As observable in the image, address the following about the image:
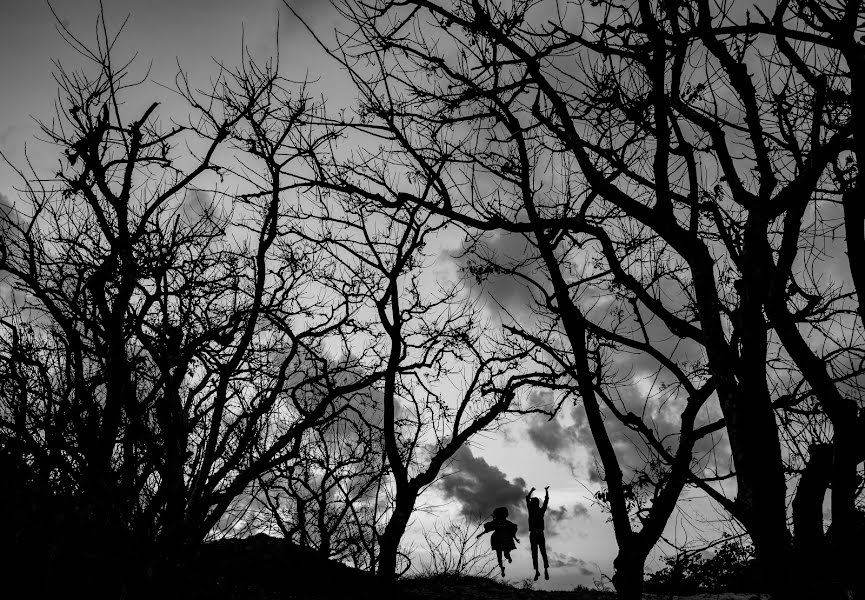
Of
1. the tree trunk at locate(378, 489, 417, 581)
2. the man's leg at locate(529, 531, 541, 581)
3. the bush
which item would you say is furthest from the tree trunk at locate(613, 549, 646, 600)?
the man's leg at locate(529, 531, 541, 581)

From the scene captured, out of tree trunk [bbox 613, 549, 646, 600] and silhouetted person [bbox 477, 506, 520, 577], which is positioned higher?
silhouetted person [bbox 477, 506, 520, 577]

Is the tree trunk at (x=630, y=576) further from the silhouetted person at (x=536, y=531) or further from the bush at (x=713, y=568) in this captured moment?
the silhouetted person at (x=536, y=531)

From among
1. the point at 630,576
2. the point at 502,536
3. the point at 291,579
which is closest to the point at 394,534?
the point at 502,536

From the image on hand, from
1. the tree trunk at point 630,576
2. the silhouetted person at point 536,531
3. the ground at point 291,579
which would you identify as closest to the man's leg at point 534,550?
the silhouetted person at point 536,531

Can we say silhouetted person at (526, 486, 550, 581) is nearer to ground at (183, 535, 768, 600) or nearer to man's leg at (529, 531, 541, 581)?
man's leg at (529, 531, 541, 581)

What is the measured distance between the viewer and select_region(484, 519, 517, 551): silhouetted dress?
12.2 metres

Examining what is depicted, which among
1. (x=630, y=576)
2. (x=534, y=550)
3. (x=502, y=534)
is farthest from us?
(x=502, y=534)

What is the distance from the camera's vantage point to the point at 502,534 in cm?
1227

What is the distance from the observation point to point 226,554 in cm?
1259

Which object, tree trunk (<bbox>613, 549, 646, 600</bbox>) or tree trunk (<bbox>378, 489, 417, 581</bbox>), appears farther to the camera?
tree trunk (<bbox>378, 489, 417, 581</bbox>)

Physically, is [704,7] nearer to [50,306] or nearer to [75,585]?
[50,306]

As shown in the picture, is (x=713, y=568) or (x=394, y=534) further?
(x=394, y=534)

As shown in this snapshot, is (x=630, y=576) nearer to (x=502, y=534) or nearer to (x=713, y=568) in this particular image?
(x=713, y=568)

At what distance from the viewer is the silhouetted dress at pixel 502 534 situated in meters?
12.2
